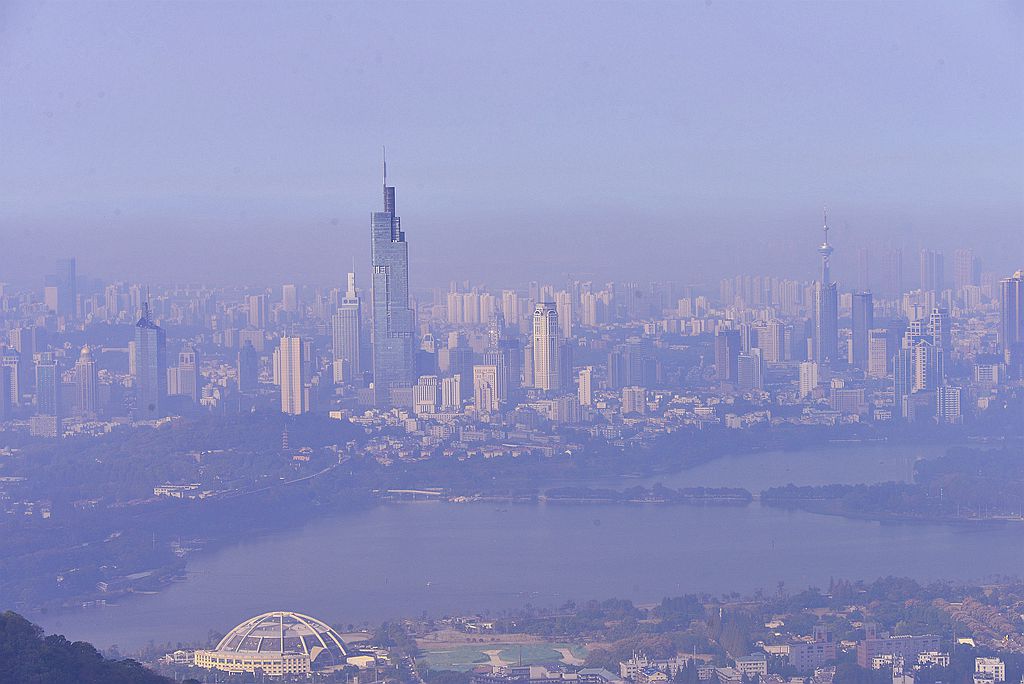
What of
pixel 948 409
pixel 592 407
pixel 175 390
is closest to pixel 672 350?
pixel 592 407

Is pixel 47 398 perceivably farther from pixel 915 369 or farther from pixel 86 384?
pixel 915 369

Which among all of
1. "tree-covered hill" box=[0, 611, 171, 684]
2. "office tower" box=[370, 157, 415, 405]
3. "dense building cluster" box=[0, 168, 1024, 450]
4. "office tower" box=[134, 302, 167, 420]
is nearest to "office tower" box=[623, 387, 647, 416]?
"dense building cluster" box=[0, 168, 1024, 450]

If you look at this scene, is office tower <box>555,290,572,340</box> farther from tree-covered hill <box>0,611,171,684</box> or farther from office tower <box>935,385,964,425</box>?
tree-covered hill <box>0,611,171,684</box>

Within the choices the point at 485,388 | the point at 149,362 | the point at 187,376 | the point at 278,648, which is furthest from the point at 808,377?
the point at 278,648

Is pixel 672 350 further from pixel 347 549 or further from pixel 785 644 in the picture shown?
pixel 785 644

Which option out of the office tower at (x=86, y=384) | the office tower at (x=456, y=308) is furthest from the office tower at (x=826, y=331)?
the office tower at (x=86, y=384)

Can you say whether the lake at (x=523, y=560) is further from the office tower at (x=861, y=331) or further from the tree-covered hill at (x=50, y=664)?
the office tower at (x=861, y=331)
